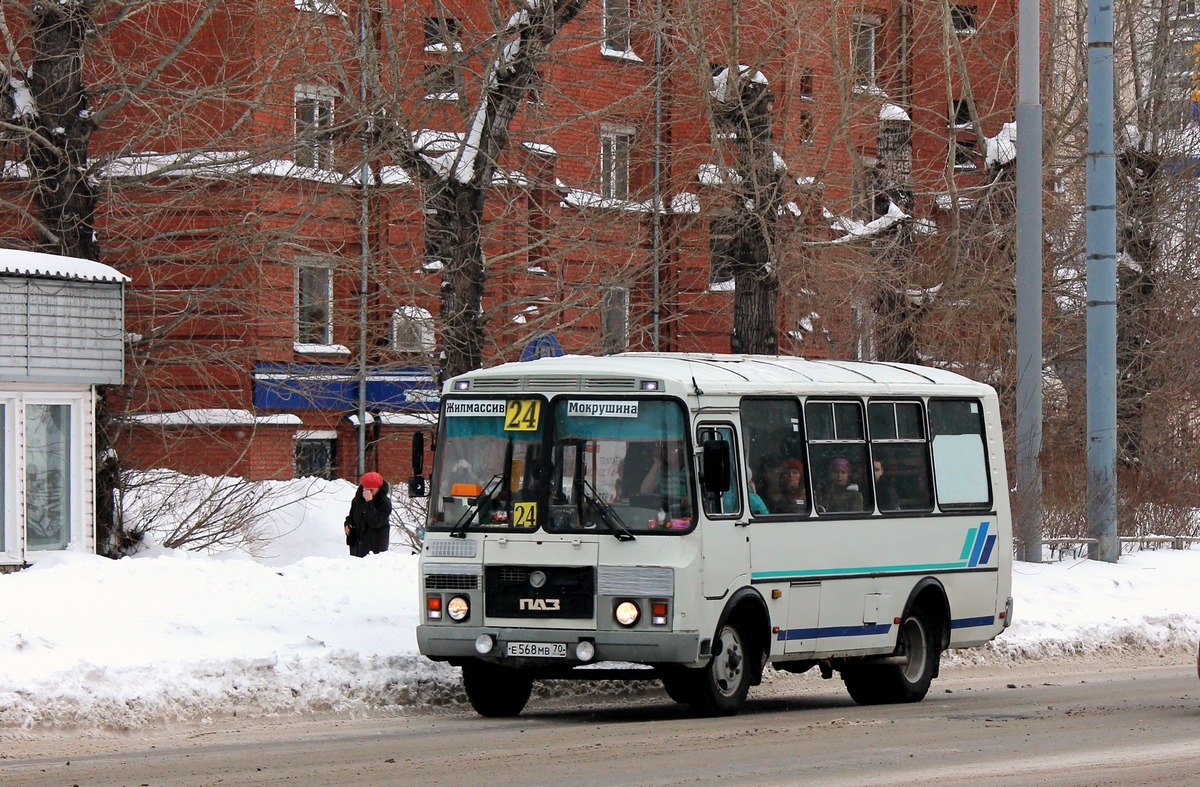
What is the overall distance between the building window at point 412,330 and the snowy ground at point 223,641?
4363 mm

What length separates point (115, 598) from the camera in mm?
15094

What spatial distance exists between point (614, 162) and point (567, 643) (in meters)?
14.4

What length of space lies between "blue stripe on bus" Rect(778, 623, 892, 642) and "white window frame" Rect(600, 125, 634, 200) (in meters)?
11.3

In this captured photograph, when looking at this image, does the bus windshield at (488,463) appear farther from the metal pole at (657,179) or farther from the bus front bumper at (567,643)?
the metal pole at (657,179)

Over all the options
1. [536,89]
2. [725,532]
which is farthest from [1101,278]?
[725,532]

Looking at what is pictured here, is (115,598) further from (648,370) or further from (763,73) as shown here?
(763,73)

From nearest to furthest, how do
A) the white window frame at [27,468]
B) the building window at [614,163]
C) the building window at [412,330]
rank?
the white window frame at [27,468] → the building window at [412,330] → the building window at [614,163]

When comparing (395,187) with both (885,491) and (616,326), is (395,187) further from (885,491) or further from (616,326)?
(885,491)

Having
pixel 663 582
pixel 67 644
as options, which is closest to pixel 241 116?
pixel 67 644

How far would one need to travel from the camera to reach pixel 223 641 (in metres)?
14.3

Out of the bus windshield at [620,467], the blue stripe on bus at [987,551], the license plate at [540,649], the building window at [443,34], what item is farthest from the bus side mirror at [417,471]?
the building window at [443,34]

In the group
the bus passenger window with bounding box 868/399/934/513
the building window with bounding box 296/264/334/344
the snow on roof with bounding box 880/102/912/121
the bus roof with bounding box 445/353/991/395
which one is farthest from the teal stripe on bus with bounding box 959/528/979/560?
the snow on roof with bounding box 880/102/912/121

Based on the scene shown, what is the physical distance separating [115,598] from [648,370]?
4897 mm

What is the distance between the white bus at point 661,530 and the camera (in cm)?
1295
